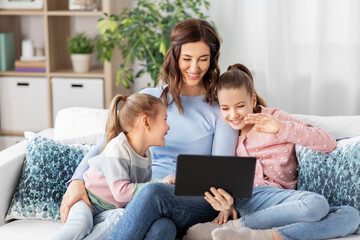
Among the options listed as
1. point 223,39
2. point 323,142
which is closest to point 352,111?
point 223,39

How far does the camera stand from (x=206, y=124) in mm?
1998

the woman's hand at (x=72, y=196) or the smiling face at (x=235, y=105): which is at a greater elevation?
the smiling face at (x=235, y=105)

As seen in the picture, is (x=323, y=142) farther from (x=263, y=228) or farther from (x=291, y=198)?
(x=263, y=228)

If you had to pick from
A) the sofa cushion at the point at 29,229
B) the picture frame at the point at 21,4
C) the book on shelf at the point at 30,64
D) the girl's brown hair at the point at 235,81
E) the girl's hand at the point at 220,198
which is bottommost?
the sofa cushion at the point at 29,229

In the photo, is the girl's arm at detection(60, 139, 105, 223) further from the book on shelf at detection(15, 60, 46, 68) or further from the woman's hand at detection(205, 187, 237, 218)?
the book on shelf at detection(15, 60, 46, 68)

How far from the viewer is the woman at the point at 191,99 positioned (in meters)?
1.93

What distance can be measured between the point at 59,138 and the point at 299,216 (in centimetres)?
111

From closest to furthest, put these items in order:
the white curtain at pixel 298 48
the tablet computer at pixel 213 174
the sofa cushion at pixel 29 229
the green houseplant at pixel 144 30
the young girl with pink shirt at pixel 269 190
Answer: the tablet computer at pixel 213 174 → the young girl with pink shirt at pixel 269 190 → the sofa cushion at pixel 29 229 → the green houseplant at pixel 144 30 → the white curtain at pixel 298 48

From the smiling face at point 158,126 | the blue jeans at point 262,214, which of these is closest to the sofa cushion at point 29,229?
the blue jeans at point 262,214

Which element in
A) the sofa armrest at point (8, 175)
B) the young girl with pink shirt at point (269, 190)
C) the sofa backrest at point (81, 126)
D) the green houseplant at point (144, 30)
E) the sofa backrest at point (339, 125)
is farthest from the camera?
the green houseplant at point (144, 30)

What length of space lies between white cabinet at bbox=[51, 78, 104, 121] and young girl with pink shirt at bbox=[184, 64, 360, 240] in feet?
4.51

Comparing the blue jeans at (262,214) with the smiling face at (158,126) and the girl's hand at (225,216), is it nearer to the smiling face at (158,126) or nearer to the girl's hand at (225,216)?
the girl's hand at (225,216)

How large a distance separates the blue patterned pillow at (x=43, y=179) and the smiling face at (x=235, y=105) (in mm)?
590

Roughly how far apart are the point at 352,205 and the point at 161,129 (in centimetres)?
74
